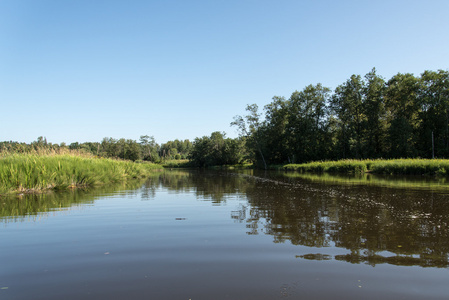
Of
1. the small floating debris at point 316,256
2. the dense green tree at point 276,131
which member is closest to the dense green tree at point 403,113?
the dense green tree at point 276,131

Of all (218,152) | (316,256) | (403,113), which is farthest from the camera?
(218,152)

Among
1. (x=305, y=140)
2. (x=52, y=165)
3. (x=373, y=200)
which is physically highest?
(x=305, y=140)

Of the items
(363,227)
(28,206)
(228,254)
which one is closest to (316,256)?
(228,254)

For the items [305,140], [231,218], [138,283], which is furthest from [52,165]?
[305,140]

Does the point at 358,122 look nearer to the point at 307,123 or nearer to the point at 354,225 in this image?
the point at 307,123

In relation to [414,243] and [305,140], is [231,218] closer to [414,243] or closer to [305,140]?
[414,243]

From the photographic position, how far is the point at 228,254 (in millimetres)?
4445

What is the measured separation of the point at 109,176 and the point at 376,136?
4915cm

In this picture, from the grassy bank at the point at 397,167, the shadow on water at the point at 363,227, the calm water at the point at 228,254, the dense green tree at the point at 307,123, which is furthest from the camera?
the dense green tree at the point at 307,123

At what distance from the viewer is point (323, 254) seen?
14.3 feet

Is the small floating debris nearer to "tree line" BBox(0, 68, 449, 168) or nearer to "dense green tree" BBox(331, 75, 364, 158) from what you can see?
"tree line" BBox(0, 68, 449, 168)

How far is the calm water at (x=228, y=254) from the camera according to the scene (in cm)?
319

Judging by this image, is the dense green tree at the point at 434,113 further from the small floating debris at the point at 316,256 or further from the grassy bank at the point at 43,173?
the small floating debris at the point at 316,256

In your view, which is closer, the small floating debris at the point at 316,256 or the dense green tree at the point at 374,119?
the small floating debris at the point at 316,256
